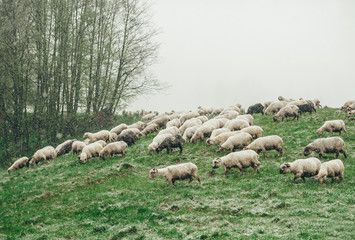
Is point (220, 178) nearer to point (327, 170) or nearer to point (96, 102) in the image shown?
point (327, 170)

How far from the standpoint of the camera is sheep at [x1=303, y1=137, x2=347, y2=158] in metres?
17.3

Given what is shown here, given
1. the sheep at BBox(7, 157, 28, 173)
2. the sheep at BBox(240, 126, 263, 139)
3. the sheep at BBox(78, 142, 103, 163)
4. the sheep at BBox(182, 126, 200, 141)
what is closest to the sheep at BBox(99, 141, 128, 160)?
the sheep at BBox(78, 142, 103, 163)

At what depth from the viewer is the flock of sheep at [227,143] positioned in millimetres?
15281

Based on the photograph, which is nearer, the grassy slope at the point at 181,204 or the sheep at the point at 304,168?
the grassy slope at the point at 181,204

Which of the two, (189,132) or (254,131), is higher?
(254,131)

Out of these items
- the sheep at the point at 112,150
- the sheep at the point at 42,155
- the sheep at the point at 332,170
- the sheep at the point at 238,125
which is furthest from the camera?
the sheep at the point at 42,155

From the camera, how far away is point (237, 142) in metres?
19.7

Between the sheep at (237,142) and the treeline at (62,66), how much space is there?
74.5ft

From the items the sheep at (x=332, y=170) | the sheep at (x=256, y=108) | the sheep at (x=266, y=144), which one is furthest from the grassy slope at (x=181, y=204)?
the sheep at (x=256, y=108)

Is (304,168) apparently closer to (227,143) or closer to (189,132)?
(227,143)

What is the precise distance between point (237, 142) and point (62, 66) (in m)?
24.9

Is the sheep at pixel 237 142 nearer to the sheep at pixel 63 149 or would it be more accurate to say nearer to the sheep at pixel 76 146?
the sheep at pixel 76 146

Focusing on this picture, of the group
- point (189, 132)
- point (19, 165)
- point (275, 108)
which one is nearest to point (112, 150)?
point (189, 132)

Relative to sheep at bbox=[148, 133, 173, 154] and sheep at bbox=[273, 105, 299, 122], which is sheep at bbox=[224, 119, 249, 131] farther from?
sheep at bbox=[273, 105, 299, 122]
